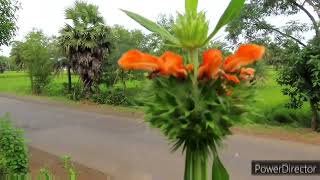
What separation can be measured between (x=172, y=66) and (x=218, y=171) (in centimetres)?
39

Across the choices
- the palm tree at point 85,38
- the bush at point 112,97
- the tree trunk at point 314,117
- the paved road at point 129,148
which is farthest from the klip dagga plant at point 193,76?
the palm tree at point 85,38

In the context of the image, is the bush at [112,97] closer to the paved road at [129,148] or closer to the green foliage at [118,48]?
the green foliage at [118,48]

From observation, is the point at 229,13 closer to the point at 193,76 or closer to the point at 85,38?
the point at 193,76

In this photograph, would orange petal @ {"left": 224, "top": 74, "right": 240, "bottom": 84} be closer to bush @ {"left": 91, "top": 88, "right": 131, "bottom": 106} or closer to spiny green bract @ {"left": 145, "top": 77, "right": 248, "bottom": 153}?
spiny green bract @ {"left": 145, "top": 77, "right": 248, "bottom": 153}

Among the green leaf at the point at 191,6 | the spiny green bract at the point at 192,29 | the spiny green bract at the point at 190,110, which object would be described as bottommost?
the spiny green bract at the point at 190,110

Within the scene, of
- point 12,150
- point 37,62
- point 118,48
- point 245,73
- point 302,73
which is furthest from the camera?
point 37,62

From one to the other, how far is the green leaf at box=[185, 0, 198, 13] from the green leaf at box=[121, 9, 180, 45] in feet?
0.30

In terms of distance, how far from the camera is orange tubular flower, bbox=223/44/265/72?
48.5 inches

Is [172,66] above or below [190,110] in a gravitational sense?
above

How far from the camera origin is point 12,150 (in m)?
6.64

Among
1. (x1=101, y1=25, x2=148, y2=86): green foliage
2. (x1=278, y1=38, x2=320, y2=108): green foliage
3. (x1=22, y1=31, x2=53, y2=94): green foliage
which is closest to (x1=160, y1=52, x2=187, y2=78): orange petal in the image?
(x1=278, y1=38, x2=320, y2=108): green foliage

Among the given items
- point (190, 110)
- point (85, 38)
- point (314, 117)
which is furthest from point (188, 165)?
point (85, 38)

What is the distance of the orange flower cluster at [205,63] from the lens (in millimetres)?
1231

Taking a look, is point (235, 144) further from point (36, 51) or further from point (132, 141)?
point (36, 51)
